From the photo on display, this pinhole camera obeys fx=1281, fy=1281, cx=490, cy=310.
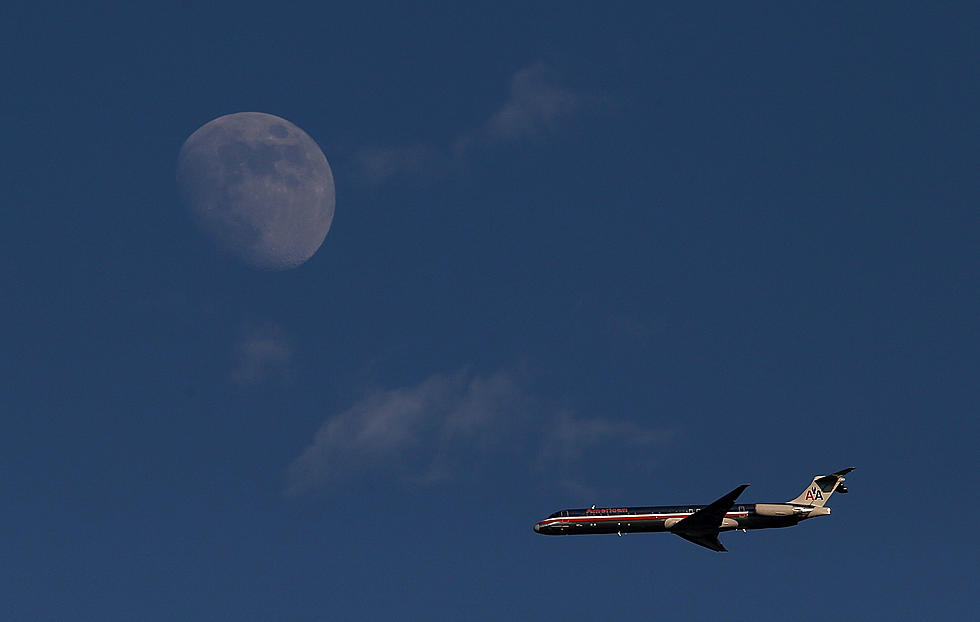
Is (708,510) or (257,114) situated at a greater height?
(257,114)

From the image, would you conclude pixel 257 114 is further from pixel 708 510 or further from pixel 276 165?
pixel 708 510

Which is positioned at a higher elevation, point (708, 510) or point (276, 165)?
point (276, 165)

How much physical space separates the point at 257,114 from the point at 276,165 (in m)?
11.7

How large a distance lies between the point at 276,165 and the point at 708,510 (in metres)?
83.7

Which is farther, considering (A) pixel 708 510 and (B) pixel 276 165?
(A) pixel 708 510

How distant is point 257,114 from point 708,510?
9134cm

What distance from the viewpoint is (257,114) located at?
7539 inches

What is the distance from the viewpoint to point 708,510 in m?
198

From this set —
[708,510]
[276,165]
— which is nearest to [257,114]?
[276,165]

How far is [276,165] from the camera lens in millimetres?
184500
